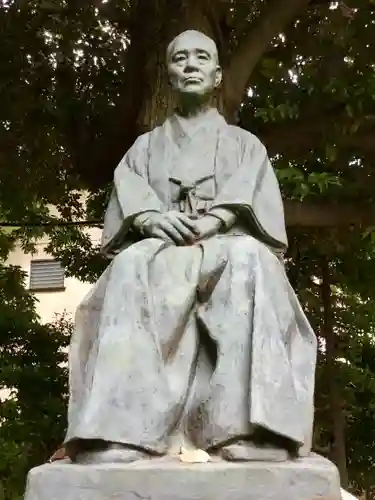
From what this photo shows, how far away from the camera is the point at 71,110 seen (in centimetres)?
584

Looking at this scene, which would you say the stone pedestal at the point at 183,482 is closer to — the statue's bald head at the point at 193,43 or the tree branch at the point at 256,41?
the statue's bald head at the point at 193,43

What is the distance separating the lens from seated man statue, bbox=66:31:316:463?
2609mm

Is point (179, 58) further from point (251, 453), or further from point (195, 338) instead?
point (251, 453)

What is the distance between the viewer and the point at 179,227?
120 inches


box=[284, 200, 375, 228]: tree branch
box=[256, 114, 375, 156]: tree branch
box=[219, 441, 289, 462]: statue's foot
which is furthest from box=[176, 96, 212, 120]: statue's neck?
box=[256, 114, 375, 156]: tree branch

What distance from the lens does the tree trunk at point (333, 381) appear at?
21.3 ft

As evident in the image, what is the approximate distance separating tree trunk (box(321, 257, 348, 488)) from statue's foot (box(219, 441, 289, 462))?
12.2ft

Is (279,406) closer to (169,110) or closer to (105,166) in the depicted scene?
(169,110)

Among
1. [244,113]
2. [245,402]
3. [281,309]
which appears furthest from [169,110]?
[245,402]

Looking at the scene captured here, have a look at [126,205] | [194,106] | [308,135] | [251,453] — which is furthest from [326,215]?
[251,453]

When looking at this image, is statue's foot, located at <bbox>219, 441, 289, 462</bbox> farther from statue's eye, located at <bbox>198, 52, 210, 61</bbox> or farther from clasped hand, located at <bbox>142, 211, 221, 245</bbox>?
statue's eye, located at <bbox>198, 52, 210, 61</bbox>

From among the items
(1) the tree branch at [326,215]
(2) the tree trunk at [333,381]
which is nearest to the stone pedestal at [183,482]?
(1) the tree branch at [326,215]

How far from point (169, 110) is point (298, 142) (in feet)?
3.60

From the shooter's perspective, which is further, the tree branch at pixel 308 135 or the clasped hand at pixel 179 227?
the tree branch at pixel 308 135
